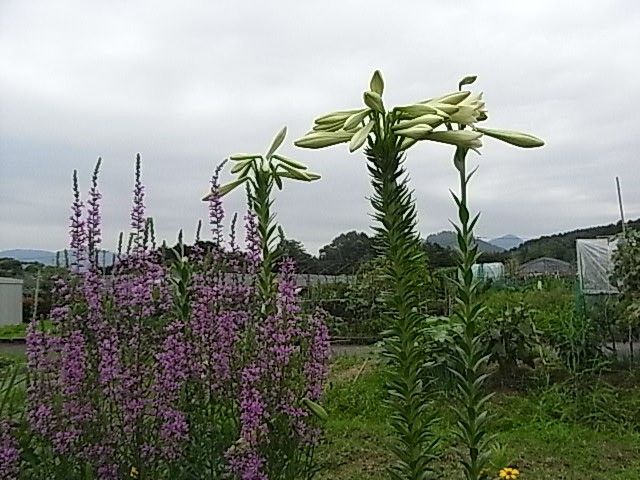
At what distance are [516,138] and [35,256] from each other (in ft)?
6.43

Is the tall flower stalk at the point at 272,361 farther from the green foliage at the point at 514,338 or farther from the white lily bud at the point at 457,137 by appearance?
the green foliage at the point at 514,338

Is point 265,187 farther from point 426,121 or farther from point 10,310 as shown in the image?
point 10,310

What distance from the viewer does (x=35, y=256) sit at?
2732mm

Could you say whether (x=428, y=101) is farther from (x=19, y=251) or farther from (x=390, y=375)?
(x=19, y=251)

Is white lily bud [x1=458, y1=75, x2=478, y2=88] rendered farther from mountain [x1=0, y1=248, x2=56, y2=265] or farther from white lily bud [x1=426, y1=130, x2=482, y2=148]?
mountain [x1=0, y1=248, x2=56, y2=265]

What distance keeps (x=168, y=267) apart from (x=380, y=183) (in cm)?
99

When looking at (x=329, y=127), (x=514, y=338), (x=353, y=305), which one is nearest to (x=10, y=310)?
(x=353, y=305)

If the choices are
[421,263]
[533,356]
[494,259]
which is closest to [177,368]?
[421,263]

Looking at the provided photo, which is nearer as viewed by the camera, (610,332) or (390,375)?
(390,375)

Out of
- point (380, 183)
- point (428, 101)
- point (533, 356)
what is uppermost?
point (428, 101)

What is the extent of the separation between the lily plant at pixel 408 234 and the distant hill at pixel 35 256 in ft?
3.39

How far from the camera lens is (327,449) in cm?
438

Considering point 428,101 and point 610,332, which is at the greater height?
point 428,101

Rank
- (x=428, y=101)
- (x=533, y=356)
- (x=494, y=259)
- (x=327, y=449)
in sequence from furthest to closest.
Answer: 1. (x=494, y=259)
2. (x=533, y=356)
3. (x=327, y=449)
4. (x=428, y=101)
